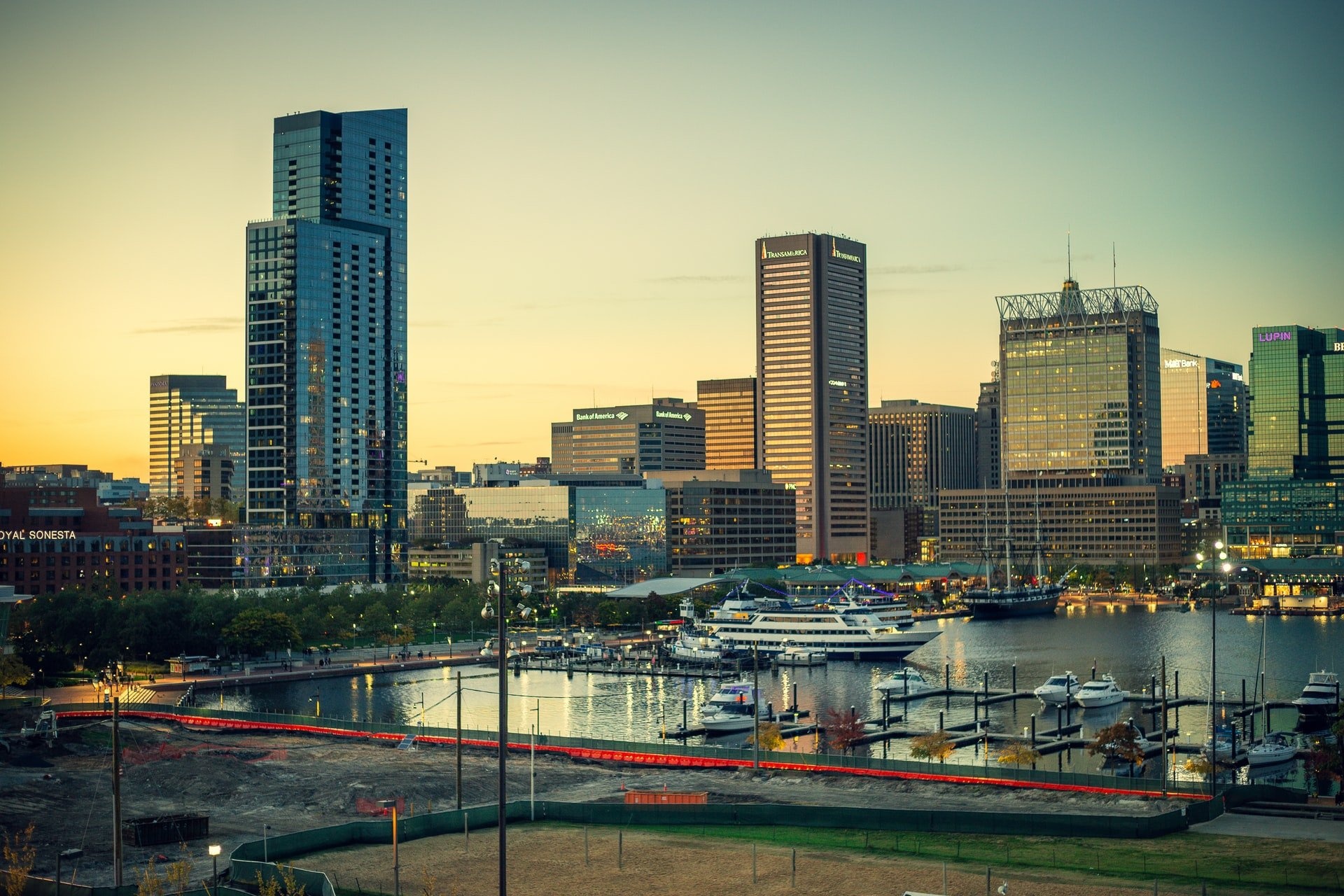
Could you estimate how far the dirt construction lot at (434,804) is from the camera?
63219mm

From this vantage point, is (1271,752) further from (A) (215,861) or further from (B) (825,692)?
(A) (215,861)

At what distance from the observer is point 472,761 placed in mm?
95938

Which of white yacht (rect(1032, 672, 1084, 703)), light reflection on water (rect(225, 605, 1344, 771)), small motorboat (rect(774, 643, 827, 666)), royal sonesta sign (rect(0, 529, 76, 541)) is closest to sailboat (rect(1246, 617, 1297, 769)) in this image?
light reflection on water (rect(225, 605, 1344, 771))

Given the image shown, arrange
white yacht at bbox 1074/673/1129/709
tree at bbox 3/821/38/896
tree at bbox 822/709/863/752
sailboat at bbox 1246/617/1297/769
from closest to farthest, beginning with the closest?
1. tree at bbox 3/821/38/896
2. sailboat at bbox 1246/617/1297/769
3. tree at bbox 822/709/863/752
4. white yacht at bbox 1074/673/1129/709

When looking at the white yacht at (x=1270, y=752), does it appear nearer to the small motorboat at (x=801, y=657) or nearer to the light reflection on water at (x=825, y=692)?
the light reflection on water at (x=825, y=692)

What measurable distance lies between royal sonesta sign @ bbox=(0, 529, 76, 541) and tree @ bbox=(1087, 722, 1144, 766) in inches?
5497

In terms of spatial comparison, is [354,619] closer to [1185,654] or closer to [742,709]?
[742,709]

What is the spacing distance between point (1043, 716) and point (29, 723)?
263 ft

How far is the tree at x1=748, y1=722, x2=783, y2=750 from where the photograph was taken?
4063 inches

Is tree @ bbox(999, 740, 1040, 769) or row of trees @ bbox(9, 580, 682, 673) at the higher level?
row of trees @ bbox(9, 580, 682, 673)

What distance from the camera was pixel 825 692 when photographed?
148 m

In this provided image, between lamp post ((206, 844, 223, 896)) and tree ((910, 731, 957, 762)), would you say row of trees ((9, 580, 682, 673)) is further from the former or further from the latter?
lamp post ((206, 844, 223, 896))

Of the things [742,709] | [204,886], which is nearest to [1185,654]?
[742,709]

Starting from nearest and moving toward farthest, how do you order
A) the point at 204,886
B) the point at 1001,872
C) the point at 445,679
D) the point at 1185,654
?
the point at 204,886 → the point at 1001,872 → the point at 445,679 → the point at 1185,654
